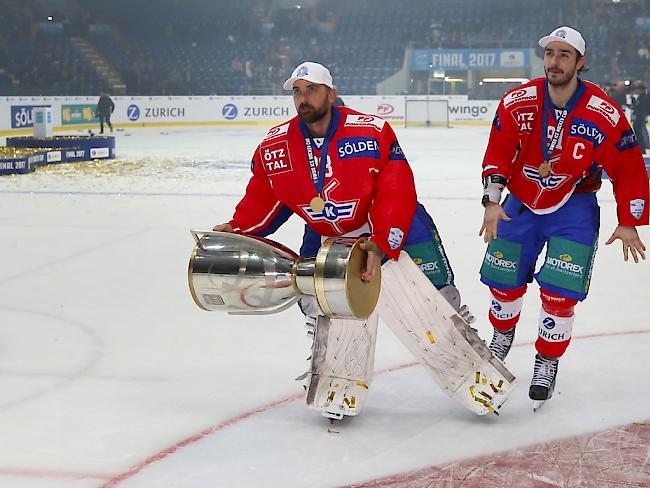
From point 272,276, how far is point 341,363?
0.55 metres

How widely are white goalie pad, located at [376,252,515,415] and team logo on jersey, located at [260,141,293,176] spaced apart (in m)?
0.45

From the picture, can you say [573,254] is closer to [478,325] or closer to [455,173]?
[478,325]

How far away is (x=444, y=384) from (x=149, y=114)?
2117cm

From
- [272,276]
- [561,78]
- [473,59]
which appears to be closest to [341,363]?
[272,276]

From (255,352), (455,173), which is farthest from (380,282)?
(455,173)

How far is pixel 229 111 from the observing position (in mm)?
23766

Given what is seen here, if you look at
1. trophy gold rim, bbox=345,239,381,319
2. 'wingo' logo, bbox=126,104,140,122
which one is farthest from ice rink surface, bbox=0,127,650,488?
'wingo' logo, bbox=126,104,140,122

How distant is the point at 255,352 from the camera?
3652 millimetres

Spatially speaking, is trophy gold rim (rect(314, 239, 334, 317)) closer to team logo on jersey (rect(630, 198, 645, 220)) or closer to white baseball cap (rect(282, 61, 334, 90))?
white baseball cap (rect(282, 61, 334, 90))

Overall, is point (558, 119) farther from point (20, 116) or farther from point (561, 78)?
point (20, 116)

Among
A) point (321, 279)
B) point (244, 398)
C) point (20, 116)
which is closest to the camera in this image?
point (321, 279)

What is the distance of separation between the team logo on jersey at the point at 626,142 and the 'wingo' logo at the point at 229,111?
21.3 m

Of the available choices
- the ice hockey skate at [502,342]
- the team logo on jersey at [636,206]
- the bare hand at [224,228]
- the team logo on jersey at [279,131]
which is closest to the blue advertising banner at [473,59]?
the ice hockey skate at [502,342]

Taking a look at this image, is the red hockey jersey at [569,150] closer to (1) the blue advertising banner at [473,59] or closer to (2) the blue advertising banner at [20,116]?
(2) the blue advertising banner at [20,116]
